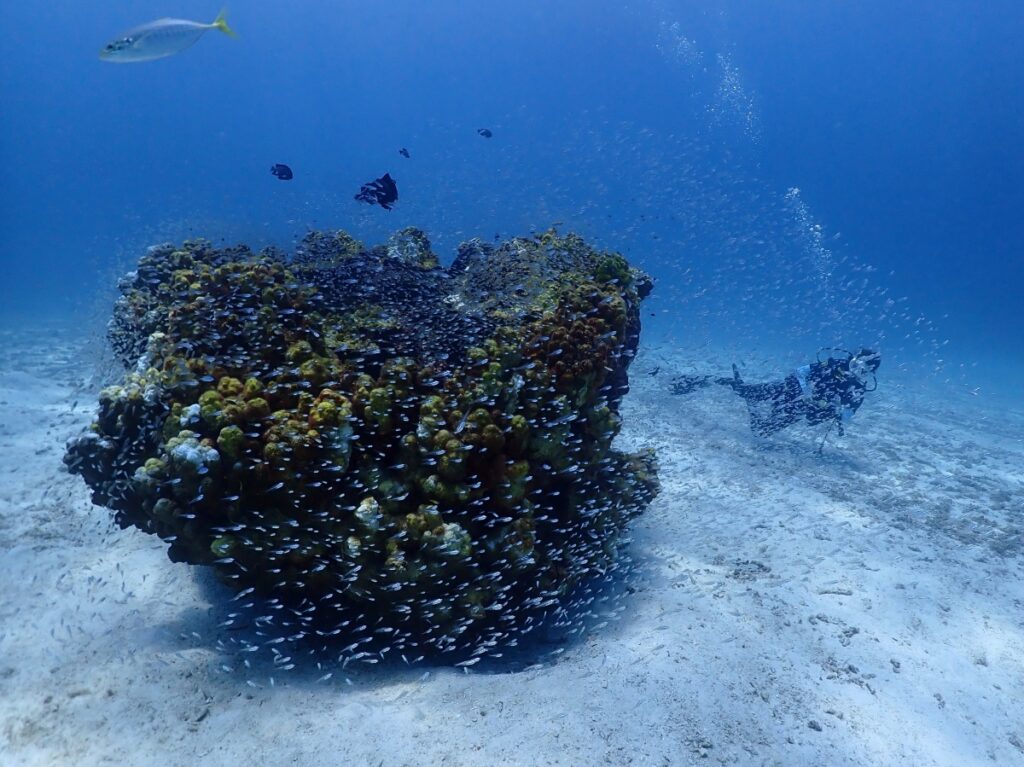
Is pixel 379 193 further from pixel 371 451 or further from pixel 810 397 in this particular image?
pixel 810 397

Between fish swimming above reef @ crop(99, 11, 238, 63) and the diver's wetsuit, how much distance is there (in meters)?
13.4

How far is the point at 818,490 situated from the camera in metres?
10.4

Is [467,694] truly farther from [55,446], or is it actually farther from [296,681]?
[55,446]

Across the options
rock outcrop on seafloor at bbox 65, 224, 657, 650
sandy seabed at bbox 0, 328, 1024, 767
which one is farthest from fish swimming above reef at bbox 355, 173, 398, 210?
sandy seabed at bbox 0, 328, 1024, 767

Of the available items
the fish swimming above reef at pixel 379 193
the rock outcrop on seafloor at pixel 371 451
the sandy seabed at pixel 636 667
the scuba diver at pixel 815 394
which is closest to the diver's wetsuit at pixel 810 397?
the scuba diver at pixel 815 394

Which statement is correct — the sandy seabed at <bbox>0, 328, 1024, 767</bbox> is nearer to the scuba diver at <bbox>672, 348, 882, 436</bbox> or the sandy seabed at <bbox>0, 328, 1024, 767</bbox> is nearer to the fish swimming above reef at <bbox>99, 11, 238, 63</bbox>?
the scuba diver at <bbox>672, 348, 882, 436</bbox>

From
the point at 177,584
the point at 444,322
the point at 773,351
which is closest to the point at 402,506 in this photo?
the point at 444,322

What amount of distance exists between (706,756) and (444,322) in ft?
16.7

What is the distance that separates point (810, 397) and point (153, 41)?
14.3 m

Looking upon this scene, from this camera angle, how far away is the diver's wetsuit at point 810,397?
42.5 feet

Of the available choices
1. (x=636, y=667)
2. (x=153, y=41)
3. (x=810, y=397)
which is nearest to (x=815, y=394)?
(x=810, y=397)

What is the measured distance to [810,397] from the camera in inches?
519

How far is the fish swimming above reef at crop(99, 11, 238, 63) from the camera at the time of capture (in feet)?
23.0

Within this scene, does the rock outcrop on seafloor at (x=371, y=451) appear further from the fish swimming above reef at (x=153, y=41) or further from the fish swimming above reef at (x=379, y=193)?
the fish swimming above reef at (x=153, y=41)
